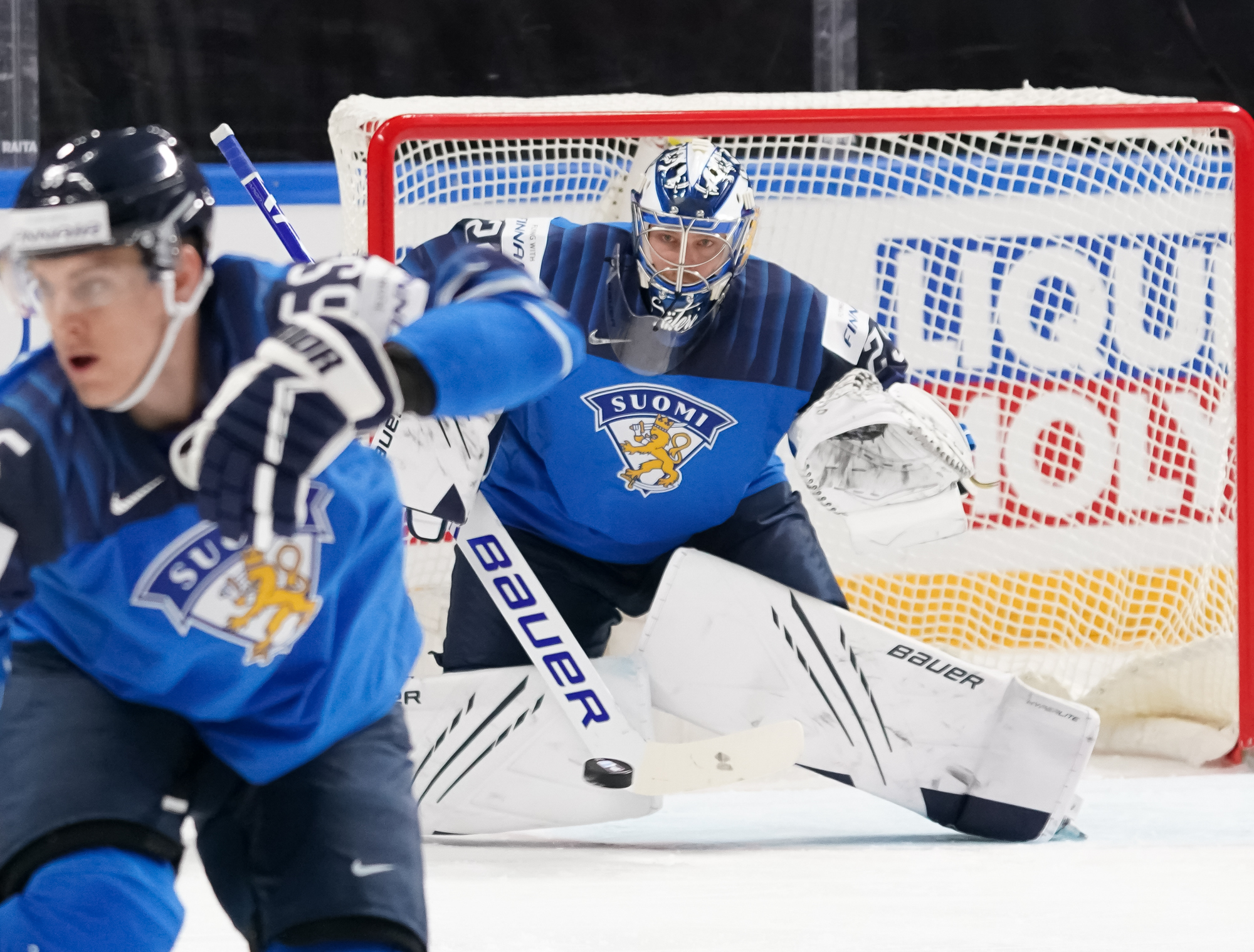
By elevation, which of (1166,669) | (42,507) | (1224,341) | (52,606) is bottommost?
(1166,669)

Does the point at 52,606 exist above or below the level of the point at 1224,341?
above

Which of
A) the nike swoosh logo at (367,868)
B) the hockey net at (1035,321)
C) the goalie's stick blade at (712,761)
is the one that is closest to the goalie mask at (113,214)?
the nike swoosh logo at (367,868)

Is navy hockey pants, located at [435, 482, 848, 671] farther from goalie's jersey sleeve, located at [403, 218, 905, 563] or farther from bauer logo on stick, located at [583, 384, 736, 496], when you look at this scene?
bauer logo on stick, located at [583, 384, 736, 496]

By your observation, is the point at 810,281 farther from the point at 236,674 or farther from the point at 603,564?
the point at 236,674

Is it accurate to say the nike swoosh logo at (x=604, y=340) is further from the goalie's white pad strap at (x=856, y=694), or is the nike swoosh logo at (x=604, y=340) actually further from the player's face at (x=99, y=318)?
the player's face at (x=99, y=318)

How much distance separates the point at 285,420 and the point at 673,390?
172cm

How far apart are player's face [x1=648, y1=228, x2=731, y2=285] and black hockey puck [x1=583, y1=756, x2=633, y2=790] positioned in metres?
0.83

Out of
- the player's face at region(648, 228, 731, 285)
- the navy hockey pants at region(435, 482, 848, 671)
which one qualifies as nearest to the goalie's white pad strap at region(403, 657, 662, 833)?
the navy hockey pants at region(435, 482, 848, 671)

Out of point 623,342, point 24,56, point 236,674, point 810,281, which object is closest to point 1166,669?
point 810,281

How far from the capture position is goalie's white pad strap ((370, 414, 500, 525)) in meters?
2.57

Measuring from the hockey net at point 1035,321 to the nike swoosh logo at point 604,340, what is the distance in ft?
2.70

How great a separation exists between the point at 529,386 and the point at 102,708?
0.43 m

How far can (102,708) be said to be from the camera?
1199 mm

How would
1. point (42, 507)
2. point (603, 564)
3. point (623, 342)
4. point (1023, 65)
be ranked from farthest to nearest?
point (1023, 65) → point (603, 564) → point (623, 342) → point (42, 507)
